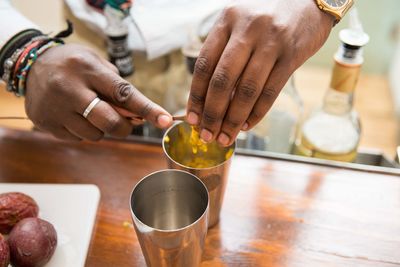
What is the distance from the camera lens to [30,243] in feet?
1.85

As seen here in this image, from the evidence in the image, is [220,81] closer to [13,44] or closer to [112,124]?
[112,124]

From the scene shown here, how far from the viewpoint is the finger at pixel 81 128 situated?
662 mm

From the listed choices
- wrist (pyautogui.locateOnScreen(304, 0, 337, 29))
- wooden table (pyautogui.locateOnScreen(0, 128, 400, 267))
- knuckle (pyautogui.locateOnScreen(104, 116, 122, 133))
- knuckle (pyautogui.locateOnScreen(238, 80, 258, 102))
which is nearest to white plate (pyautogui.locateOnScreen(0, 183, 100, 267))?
wooden table (pyautogui.locateOnScreen(0, 128, 400, 267))

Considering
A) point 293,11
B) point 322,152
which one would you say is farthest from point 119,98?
point 322,152

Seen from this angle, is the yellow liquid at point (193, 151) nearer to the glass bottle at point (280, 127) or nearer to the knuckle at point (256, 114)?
the knuckle at point (256, 114)

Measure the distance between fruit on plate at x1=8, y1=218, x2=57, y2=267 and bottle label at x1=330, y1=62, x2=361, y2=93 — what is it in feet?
1.72

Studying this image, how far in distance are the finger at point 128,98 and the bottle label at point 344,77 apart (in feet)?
0.98

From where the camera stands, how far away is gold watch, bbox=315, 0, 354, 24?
583mm

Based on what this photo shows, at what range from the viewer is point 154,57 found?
0.94 meters

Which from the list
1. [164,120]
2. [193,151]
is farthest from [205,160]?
[164,120]

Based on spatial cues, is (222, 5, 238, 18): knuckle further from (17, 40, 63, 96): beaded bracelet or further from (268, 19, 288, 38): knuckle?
(17, 40, 63, 96): beaded bracelet

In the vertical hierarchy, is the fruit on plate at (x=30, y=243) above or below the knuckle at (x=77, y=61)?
below

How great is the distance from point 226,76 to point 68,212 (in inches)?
14.2

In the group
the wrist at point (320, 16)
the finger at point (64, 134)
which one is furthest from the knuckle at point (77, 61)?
the wrist at point (320, 16)
